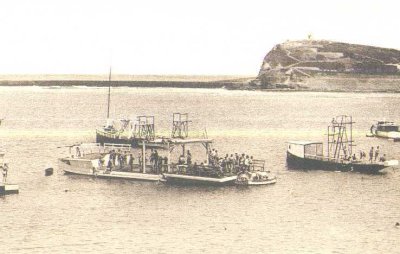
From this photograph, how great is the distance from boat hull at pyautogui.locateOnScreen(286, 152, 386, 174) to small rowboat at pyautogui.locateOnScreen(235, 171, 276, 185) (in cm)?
1183

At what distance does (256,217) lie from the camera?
57031mm

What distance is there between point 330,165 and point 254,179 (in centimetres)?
1517

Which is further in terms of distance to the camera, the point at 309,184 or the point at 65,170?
the point at 65,170

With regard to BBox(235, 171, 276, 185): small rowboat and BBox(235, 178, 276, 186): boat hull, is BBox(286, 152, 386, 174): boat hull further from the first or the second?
BBox(235, 178, 276, 186): boat hull

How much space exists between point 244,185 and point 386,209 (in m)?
15.9

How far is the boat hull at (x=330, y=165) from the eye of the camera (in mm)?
81938

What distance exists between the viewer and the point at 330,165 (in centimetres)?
8431

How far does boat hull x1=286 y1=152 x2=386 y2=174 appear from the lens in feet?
269

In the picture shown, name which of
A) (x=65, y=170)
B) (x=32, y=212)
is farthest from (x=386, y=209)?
(x=65, y=170)

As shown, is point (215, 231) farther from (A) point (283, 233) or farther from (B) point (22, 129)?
(B) point (22, 129)

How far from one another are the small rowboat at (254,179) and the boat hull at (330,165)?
38.8ft

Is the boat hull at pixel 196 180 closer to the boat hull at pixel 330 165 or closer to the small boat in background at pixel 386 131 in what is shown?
the boat hull at pixel 330 165

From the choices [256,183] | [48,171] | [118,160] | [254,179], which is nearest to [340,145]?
[254,179]

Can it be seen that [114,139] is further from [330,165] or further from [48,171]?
[330,165]
